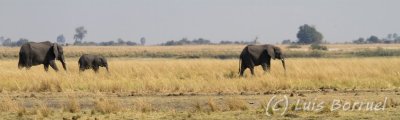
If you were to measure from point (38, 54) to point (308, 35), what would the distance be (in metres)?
148

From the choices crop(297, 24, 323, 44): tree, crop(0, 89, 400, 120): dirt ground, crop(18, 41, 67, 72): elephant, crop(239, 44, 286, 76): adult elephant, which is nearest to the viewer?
crop(0, 89, 400, 120): dirt ground

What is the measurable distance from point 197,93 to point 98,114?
6515 millimetres

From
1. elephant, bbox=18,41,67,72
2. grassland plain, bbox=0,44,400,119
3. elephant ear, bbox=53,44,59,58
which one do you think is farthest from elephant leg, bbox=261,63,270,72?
elephant ear, bbox=53,44,59,58

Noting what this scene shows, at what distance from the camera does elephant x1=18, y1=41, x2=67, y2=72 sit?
35125mm

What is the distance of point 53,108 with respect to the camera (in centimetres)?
1892

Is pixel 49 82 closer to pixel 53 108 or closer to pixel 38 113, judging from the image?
pixel 53 108

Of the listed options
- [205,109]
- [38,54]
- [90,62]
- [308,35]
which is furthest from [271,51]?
[308,35]

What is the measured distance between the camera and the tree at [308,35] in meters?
178

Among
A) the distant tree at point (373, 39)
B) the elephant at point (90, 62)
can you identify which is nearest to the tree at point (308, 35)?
the distant tree at point (373, 39)

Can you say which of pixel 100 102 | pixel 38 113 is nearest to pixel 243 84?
pixel 100 102

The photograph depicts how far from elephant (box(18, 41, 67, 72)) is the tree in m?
144

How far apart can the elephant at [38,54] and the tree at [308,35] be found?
474 ft

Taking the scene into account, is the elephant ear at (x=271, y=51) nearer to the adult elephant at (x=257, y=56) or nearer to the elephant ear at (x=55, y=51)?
the adult elephant at (x=257, y=56)

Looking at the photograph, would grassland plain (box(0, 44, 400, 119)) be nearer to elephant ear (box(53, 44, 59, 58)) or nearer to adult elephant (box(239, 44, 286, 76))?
adult elephant (box(239, 44, 286, 76))
